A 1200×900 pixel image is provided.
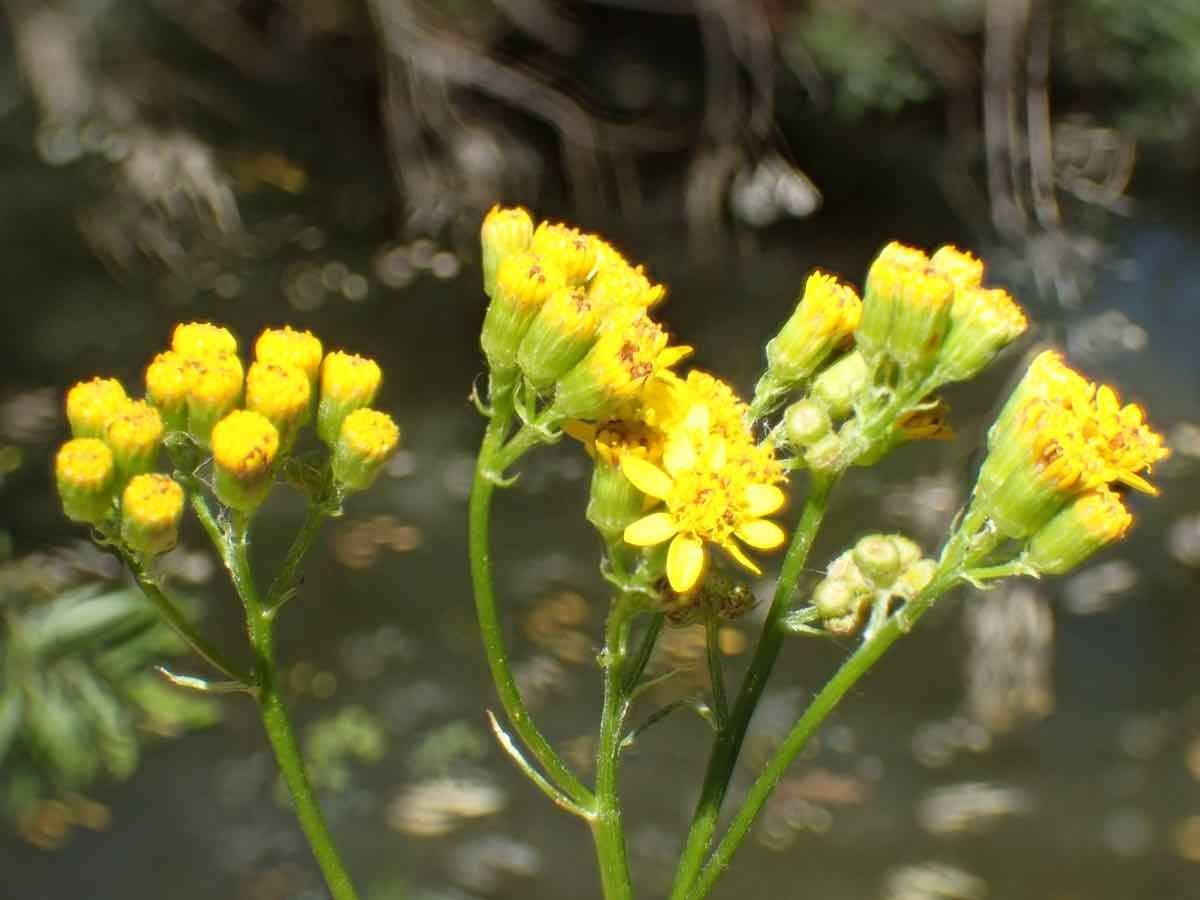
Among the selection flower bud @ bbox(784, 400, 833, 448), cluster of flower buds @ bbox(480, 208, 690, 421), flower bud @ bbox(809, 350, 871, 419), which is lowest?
cluster of flower buds @ bbox(480, 208, 690, 421)

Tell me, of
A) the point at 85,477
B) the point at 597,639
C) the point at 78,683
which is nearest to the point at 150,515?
the point at 85,477

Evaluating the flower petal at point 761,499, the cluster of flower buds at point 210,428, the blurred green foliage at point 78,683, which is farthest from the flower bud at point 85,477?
the blurred green foliage at point 78,683

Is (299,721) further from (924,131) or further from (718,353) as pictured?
(924,131)

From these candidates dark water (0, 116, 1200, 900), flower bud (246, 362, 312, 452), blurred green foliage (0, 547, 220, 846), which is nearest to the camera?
flower bud (246, 362, 312, 452)

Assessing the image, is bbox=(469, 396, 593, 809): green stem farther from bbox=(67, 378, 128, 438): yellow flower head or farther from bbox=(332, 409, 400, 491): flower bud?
bbox=(67, 378, 128, 438): yellow flower head

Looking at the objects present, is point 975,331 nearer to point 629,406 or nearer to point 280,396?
point 629,406

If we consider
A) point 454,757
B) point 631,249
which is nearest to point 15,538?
point 454,757

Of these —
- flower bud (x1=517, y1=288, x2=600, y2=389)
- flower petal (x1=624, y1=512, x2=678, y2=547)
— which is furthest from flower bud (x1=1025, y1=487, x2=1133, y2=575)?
flower bud (x1=517, y1=288, x2=600, y2=389)

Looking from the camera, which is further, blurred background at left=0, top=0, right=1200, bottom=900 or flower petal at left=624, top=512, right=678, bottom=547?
blurred background at left=0, top=0, right=1200, bottom=900
